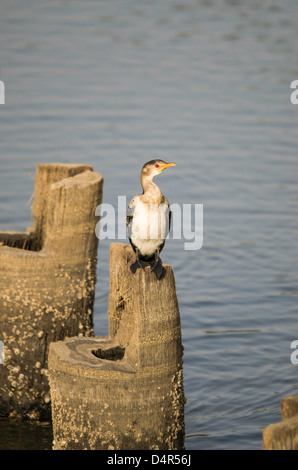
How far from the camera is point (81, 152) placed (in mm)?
15406

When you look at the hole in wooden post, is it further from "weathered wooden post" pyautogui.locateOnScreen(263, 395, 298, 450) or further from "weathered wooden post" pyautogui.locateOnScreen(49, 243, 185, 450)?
"weathered wooden post" pyautogui.locateOnScreen(263, 395, 298, 450)

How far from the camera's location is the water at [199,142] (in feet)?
29.8

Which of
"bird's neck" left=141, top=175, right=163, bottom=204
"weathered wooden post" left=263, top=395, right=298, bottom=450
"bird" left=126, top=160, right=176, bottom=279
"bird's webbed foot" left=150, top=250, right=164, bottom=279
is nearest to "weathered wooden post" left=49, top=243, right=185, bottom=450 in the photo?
"bird's webbed foot" left=150, top=250, right=164, bottom=279

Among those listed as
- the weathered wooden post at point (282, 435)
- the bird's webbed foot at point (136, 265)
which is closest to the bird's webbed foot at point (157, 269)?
the bird's webbed foot at point (136, 265)

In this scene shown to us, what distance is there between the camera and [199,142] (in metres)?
16.2

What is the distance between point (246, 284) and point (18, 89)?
8.98m

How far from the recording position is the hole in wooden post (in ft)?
21.0

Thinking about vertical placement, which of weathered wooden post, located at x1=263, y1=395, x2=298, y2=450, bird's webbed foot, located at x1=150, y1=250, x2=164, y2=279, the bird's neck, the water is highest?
the water

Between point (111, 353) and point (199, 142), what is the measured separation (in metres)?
10.2

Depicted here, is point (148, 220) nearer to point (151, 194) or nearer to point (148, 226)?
point (148, 226)

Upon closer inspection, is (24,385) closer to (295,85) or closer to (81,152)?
(81,152)

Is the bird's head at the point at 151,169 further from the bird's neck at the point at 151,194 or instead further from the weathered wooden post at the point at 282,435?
the weathered wooden post at the point at 282,435

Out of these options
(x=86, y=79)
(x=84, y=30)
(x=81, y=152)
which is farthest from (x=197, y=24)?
(x=81, y=152)

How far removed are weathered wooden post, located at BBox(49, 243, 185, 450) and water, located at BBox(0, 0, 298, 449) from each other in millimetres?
1399
